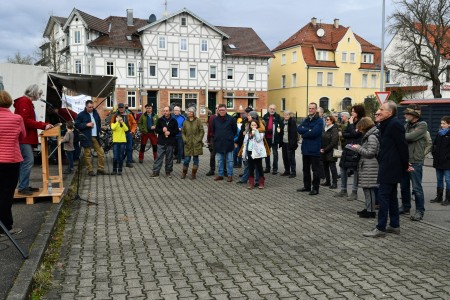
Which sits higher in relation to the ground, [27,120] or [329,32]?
[329,32]

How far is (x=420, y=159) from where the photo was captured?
8398 millimetres

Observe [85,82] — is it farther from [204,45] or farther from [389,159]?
[204,45]

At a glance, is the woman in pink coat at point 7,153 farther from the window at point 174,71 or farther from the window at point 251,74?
the window at point 251,74

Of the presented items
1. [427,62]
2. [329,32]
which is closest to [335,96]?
[329,32]

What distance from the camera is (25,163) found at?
8.24m

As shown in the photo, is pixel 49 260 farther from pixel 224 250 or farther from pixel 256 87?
pixel 256 87

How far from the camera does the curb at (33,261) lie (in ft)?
14.4

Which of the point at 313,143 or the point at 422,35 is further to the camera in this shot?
the point at 422,35

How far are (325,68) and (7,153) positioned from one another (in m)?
57.5

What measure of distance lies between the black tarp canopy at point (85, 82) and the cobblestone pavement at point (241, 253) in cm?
562

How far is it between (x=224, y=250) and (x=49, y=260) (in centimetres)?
210

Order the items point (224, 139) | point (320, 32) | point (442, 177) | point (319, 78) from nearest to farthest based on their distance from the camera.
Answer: point (442, 177) → point (224, 139) → point (319, 78) → point (320, 32)

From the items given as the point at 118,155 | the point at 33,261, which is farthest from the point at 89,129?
the point at 33,261

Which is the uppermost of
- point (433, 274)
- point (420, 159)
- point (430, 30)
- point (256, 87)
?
point (430, 30)
